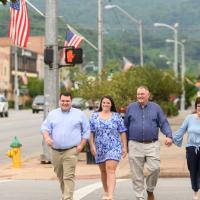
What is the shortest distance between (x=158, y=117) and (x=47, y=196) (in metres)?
2.72

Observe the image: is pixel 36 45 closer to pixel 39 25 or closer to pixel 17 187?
pixel 39 25

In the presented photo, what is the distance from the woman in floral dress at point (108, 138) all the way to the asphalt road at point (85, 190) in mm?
1361

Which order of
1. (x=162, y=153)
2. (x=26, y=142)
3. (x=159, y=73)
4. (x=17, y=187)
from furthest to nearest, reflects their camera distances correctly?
(x=159, y=73) < (x=26, y=142) < (x=162, y=153) < (x=17, y=187)

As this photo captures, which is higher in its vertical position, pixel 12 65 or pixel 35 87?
pixel 12 65

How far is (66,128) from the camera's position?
11.8 meters

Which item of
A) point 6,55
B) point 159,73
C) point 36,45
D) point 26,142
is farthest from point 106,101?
point 36,45

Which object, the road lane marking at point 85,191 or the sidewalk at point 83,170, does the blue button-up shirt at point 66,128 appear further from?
the sidewalk at point 83,170

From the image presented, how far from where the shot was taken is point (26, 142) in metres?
31.9

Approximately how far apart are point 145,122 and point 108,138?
61cm

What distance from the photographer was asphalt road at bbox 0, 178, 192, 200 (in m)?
13.7

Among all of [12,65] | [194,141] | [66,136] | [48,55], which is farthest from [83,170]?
[12,65]

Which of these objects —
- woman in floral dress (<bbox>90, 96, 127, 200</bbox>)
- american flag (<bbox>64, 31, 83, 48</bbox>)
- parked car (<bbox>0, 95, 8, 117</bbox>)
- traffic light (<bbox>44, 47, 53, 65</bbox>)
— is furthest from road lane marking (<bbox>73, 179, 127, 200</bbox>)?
parked car (<bbox>0, 95, 8, 117</bbox>)

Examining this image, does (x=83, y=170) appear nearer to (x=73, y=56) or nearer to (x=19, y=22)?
(x=73, y=56)

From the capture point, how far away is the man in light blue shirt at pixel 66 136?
11836 millimetres
